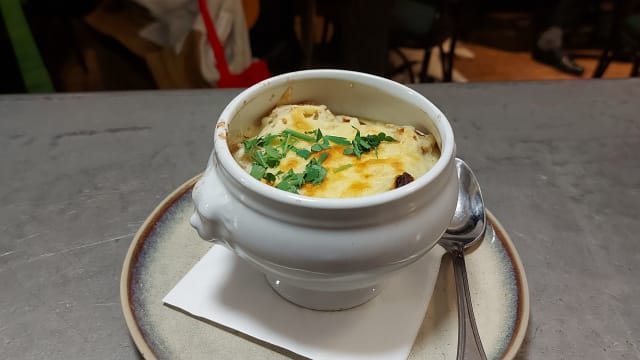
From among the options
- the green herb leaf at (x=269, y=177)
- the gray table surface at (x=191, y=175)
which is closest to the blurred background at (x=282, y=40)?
the gray table surface at (x=191, y=175)

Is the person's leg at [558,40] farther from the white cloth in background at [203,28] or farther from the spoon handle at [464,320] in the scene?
the spoon handle at [464,320]

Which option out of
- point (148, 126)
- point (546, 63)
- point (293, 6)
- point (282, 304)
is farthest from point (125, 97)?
point (546, 63)

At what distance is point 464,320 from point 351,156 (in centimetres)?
19

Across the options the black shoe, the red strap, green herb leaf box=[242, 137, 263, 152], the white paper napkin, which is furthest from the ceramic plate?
the black shoe

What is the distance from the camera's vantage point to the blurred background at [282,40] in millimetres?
1555

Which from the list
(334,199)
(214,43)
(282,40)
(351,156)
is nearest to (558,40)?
(282,40)

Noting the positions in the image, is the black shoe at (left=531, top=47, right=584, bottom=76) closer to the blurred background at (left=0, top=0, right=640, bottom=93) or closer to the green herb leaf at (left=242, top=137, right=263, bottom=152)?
the blurred background at (left=0, top=0, right=640, bottom=93)

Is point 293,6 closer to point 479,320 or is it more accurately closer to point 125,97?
point 125,97

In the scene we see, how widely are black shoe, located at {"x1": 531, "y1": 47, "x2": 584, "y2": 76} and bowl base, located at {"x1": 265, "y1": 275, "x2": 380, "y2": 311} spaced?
2.17 m

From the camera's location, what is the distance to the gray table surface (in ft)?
1.97

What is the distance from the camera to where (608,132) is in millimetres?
925

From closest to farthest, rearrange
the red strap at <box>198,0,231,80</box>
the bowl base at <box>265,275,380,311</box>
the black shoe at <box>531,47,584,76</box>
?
the bowl base at <box>265,275,380,311</box>
the red strap at <box>198,0,231,80</box>
the black shoe at <box>531,47,584,76</box>

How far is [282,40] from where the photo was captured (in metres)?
1.92

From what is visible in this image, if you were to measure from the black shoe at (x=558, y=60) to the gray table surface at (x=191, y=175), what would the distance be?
1463 millimetres
